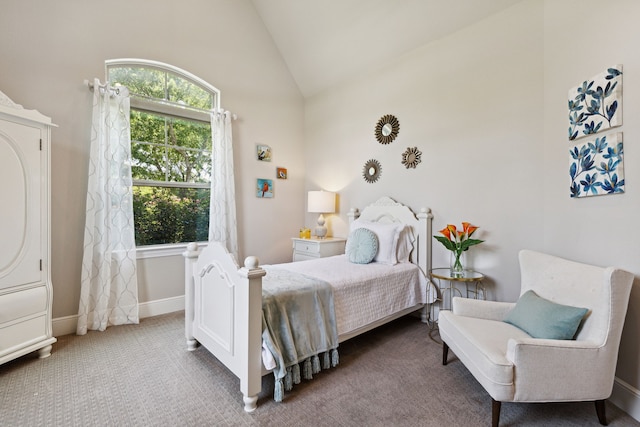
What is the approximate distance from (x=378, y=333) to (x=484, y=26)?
9.96ft

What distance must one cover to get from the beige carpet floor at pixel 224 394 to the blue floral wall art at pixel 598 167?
1.33m

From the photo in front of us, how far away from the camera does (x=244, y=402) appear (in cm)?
174

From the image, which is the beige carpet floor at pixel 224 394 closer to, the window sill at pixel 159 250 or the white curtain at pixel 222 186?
the window sill at pixel 159 250

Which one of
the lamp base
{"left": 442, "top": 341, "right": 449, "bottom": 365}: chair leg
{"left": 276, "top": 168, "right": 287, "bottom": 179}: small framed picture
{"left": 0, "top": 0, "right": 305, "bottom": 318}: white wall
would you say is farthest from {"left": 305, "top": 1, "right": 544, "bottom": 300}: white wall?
{"left": 0, "top": 0, "right": 305, "bottom": 318}: white wall

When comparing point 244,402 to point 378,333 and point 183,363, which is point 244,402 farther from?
point 378,333

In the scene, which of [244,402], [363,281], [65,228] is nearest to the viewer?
[244,402]

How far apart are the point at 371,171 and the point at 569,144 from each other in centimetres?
193

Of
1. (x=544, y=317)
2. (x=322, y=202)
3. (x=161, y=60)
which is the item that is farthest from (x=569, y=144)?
(x=161, y=60)

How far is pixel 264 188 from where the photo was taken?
4121 mm

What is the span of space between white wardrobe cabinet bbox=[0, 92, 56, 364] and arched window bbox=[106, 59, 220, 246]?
928mm

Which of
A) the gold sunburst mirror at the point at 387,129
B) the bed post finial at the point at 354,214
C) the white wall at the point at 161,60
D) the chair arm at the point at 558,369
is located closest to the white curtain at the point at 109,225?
the white wall at the point at 161,60

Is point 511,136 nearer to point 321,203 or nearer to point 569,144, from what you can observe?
point 569,144

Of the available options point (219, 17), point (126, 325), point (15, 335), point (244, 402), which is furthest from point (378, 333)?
point (219, 17)

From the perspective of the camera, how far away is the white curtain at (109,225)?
9.07 ft
